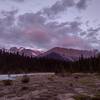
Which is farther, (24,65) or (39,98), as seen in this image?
(24,65)

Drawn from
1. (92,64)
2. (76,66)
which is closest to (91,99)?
(92,64)

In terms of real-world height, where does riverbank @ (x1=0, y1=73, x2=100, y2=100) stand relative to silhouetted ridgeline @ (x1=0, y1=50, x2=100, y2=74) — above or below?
below

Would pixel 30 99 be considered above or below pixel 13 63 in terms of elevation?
below

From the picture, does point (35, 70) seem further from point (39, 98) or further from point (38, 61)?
point (39, 98)

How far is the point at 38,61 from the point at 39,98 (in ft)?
512

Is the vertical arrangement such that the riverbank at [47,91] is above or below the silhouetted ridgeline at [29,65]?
below

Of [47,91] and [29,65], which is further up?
[29,65]

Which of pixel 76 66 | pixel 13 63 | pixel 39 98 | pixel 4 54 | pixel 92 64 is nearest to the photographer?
pixel 39 98

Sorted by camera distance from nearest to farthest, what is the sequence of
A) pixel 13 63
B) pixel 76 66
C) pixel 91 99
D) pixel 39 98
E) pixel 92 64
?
pixel 91 99, pixel 39 98, pixel 92 64, pixel 76 66, pixel 13 63

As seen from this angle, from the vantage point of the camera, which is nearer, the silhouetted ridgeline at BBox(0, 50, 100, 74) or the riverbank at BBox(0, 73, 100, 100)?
the riverbank at BBox(0, 73, 100, 100)

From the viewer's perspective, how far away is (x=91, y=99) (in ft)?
48.3

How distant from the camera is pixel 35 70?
161 metres

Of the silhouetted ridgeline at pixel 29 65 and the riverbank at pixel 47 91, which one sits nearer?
the riverbank at pixel 47 91

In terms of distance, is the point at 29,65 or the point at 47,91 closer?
the point at 47,91
